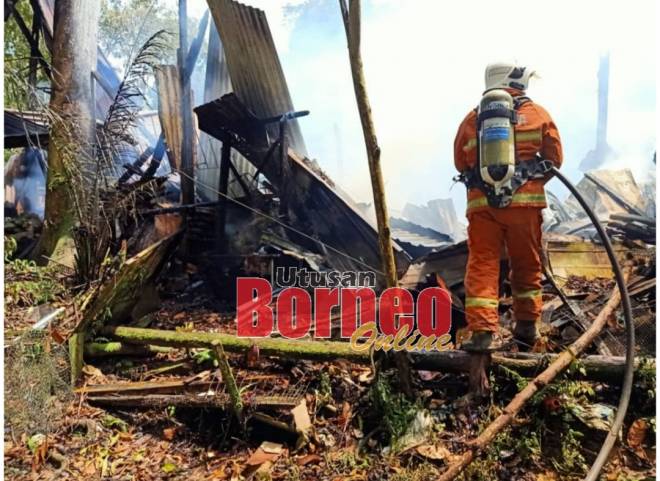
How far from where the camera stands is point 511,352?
2.47 m

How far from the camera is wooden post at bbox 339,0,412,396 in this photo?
7.13 ft

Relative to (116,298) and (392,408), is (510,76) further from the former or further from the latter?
(116,298)

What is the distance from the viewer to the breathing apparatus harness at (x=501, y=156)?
2.38 m

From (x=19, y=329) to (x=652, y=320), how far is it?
4715 millimetres

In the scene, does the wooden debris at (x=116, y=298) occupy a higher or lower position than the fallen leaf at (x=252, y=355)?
higher

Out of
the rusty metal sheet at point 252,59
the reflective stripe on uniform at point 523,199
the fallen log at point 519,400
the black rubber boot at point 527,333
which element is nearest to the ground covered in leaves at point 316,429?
the fallen log at point 519,400

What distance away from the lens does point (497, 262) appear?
2.47 m

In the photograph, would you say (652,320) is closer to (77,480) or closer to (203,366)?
(203,366)

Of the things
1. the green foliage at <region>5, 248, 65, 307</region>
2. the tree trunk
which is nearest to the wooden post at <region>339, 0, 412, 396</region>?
the green foliage at <region>5, 248, 65, 307</region>

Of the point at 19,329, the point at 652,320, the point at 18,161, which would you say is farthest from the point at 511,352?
the point at 18,161

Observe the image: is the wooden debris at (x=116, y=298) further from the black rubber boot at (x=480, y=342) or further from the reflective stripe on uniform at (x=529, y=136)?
the reflective stripe on uniform at (x=529, y=136)

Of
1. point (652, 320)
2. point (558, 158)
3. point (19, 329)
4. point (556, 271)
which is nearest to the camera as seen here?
point (558, 158)

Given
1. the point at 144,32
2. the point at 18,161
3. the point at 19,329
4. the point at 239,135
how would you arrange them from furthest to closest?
1. the point at 18,161
2. the point at 144,32
3. the point at 239,135
4. the point at 19,329
